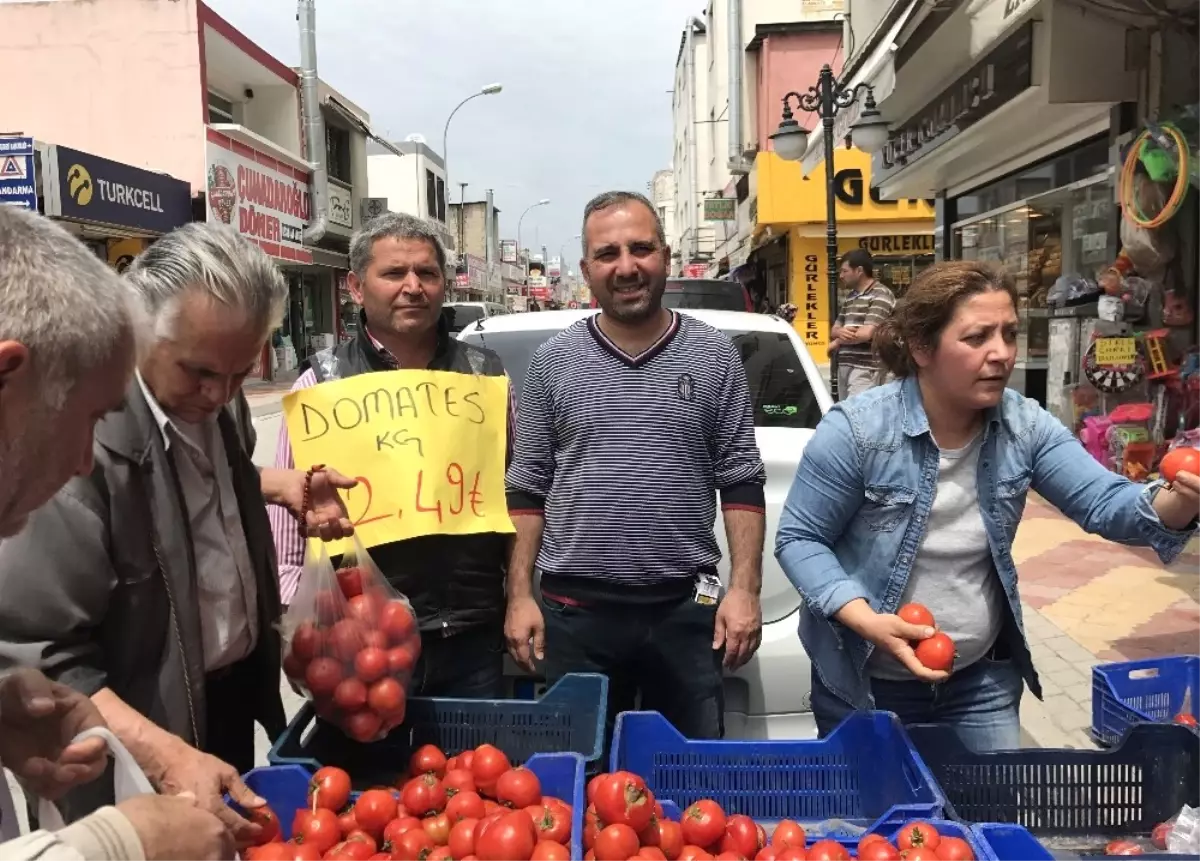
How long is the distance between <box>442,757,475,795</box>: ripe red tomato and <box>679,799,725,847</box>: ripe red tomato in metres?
0.49

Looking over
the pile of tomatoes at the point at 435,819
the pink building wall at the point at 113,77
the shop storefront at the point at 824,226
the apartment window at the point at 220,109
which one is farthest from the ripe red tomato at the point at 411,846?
the apartment window at the point at 220,109

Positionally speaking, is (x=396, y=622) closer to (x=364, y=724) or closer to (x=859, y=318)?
(x=364, y=724)

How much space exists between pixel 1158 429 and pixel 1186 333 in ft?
2.74

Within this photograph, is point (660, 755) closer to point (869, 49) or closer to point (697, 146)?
point (869, 49)

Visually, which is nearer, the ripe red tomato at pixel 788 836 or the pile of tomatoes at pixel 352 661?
the ripe red tomato at pixel 788 836

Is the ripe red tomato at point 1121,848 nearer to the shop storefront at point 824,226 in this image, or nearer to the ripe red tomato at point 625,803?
the ripe red tomato at point 625,803

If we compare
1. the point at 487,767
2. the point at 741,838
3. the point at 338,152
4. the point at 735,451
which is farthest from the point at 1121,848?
the point at 338,152

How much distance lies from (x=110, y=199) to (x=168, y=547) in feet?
57.5

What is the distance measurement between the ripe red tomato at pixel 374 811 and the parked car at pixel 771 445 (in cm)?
103

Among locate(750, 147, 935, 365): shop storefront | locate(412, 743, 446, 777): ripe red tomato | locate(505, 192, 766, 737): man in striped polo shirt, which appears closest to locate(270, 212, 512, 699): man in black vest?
locate(505, 192, 766, 737): man in striped polo shirt

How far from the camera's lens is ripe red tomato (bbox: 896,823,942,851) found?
1.76 metres

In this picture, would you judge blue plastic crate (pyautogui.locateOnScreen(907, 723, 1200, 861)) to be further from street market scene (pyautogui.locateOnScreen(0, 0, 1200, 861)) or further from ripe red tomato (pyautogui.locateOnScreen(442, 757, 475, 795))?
ripe red tomato (pyautogui.locateOnScreen(442, 757, 475, 795))

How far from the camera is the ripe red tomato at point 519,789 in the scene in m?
1.99

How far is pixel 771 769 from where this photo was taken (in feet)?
7.17
